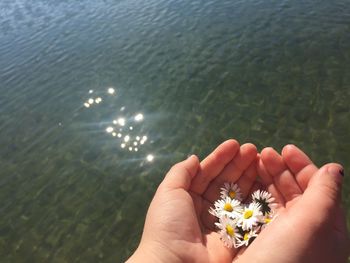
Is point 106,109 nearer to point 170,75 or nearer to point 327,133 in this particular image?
point 170,75

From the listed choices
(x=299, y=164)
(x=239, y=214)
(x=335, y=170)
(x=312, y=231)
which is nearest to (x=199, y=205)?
(x=239, y=214)

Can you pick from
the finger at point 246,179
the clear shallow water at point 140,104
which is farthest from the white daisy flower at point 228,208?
the clear shallow water at point 140,104

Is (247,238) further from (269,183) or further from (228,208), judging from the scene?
(269,183)

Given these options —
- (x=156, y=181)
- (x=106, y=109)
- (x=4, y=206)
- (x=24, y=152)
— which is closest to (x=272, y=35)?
(x=106, y=109)

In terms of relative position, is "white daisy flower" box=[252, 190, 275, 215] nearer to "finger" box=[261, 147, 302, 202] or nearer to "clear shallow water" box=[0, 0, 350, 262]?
"finger" box=[261, 147, 302, 202]

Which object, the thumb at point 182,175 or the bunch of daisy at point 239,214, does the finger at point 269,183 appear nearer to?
the bunch of daisy at point 239,214

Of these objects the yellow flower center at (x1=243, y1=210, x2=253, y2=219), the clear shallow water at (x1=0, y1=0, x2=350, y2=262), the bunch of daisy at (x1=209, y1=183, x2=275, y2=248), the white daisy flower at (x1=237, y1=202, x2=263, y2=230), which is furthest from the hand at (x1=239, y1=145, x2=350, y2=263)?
the clear shallow water at (x1=0, y1=0, x2=350, y2=262)

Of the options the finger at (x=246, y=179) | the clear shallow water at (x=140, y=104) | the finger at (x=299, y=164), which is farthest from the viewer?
the clear shallow water at (x=140, y=104)
